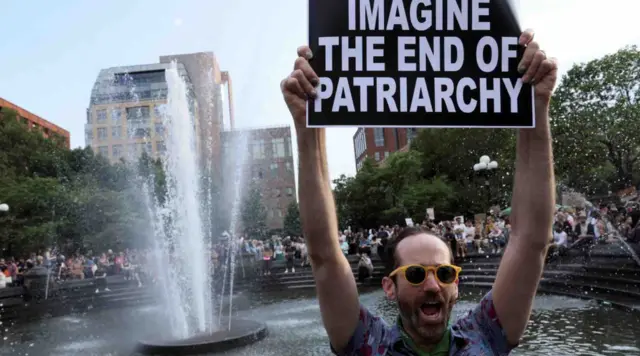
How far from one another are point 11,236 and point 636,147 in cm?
3990

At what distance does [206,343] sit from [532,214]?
28.2 feet

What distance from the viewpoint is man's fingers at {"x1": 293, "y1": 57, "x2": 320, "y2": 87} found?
2.09 metres

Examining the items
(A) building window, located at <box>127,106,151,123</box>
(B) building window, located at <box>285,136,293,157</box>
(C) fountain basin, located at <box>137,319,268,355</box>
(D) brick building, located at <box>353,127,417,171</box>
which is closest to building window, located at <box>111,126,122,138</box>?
(A) building window, located at <box>127,106,151,123</box>

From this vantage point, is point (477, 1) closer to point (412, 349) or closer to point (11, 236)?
point (412, 349)

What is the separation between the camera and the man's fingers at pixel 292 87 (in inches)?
81.9

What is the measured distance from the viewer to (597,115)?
110ft

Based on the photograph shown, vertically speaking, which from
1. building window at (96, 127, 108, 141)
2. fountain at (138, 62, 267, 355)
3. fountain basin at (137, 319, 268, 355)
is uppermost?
building window at (96, 127, 108, 141)

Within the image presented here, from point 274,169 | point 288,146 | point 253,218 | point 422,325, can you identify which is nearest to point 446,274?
point 422,325

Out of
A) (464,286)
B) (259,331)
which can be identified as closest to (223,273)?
(464,286)

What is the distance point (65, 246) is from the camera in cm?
4162

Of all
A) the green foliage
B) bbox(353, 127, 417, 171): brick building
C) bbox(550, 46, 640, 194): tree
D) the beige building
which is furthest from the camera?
the beige building

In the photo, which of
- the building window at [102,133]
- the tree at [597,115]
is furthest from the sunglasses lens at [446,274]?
the building window at [102,133]

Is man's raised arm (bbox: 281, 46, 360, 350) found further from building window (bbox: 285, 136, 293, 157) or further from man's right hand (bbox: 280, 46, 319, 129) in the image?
building window (bbox: 285, 136, 293, 157)

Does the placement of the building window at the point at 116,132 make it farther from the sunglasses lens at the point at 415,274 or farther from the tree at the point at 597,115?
the sunglasses lens at the point at 415,274
